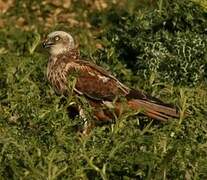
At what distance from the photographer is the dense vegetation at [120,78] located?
813 centimetres

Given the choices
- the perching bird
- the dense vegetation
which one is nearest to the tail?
the perching bird

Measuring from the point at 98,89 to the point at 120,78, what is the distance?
1540 millimetres

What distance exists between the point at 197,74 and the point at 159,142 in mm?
3237

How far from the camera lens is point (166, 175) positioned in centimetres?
820

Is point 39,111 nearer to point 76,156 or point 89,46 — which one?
point 76,156

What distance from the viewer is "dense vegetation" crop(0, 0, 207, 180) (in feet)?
26.7

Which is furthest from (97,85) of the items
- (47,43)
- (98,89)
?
(47,43)

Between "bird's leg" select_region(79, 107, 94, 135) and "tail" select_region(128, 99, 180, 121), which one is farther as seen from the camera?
"tail" select_region(128, 99, 180, 121)

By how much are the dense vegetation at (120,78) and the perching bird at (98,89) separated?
0.52 ft

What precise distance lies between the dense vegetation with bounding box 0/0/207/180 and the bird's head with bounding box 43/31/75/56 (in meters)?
0.37

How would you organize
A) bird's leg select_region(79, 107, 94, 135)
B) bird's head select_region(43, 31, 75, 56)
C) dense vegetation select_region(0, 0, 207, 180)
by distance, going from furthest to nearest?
bird's head select_region(43, 31, 75, 56)
bird's leg select_region(79, 107, 94, 135)
dense vegetation select_region(0, 0, 207, 180)

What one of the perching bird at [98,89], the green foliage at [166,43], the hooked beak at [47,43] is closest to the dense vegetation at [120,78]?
the green foliage at [166,43]

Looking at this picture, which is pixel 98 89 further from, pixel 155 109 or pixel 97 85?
pixel 155 109

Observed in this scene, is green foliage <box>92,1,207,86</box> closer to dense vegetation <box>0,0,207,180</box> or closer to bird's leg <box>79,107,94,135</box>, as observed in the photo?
dense vegetation <box>0,0,207,180</box>
